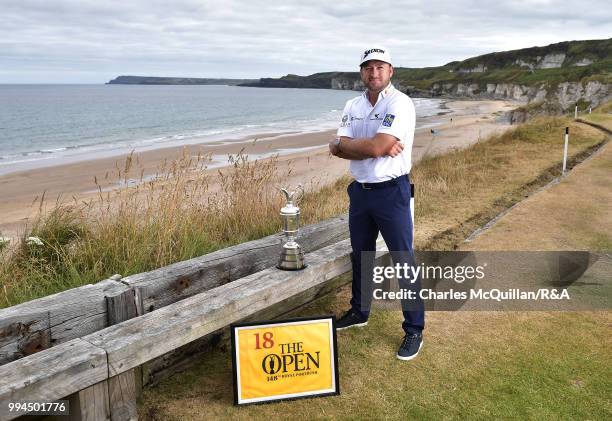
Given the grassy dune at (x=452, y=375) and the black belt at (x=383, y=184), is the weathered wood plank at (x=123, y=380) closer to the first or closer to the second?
the grassy dune at (x=452, y=375)

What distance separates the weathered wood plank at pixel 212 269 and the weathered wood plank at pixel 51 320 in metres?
0.22

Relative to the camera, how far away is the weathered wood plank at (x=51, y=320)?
2.71 meters

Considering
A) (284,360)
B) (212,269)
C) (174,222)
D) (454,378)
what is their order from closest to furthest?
(284,360), (454,378), (212,269), (174,222)

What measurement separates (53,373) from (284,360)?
1.37 metres

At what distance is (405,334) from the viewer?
157 inches

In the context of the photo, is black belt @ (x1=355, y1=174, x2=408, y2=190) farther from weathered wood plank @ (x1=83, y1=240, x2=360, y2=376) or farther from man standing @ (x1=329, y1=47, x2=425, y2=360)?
weathered wood plank @ (x1=83, y1=240, x2=360, y2=376)

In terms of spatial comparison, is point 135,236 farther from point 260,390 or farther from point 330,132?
point 330,132

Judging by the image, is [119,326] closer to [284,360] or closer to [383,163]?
[284,360]

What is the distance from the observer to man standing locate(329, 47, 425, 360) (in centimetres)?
345

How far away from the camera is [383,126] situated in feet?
11.3

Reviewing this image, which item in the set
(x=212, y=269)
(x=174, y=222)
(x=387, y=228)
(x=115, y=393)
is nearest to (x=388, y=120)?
(x=387, y=228)

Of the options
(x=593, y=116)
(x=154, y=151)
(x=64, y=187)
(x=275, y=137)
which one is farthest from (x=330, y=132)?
(x=64, y=187)

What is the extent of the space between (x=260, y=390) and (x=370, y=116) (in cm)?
190

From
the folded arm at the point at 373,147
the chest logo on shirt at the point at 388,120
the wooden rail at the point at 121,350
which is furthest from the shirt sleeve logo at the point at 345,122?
the wooden rail at the point at 121,350
